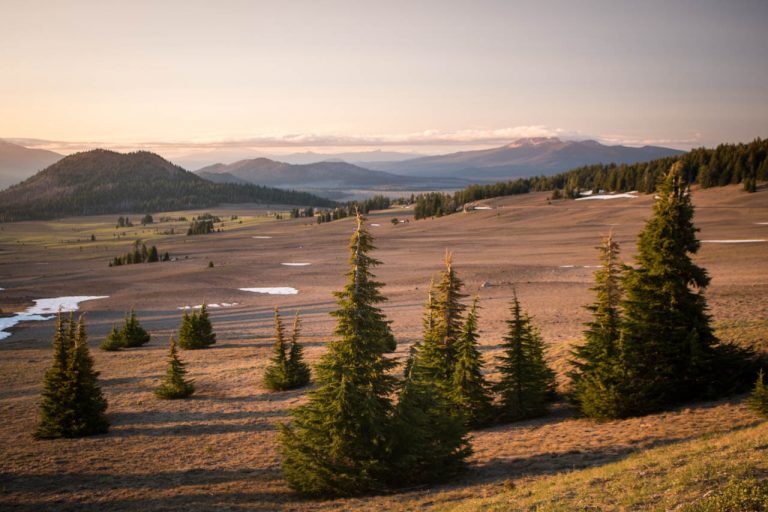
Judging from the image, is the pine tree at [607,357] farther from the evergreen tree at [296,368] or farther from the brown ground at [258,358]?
the evergreen tree at [296,368]

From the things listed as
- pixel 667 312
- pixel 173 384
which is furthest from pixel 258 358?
pixel 667 312

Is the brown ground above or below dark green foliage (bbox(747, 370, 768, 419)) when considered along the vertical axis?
below

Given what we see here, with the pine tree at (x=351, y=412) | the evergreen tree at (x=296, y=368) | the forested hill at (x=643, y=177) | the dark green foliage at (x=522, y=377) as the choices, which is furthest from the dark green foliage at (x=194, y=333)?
the forested hill at (x=643, y=177)

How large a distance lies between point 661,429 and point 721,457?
497 centimetres

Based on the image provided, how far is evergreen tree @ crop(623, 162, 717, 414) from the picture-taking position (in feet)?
57.0

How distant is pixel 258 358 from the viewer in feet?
109

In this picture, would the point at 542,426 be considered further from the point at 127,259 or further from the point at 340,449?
the point at 127,259

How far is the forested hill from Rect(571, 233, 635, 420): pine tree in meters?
70.6

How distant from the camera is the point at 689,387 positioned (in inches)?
717

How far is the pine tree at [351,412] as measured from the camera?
13875 millimetres

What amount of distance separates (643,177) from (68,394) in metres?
125

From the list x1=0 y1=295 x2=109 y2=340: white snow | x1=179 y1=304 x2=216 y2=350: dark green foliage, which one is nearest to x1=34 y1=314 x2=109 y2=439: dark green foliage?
x1=179 y1=304 x2=216 y2=350: dark green foliage

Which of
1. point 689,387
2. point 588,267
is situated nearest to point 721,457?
point 689,387

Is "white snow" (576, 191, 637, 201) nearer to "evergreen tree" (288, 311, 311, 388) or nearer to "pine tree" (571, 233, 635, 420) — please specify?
"evergreen tree" (288, 311, 311, 388)
